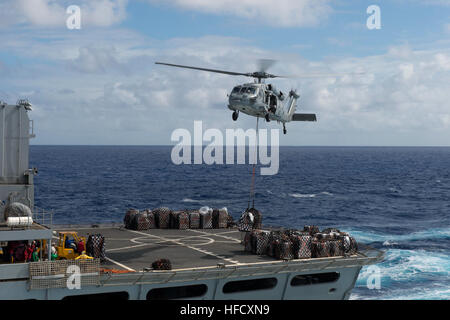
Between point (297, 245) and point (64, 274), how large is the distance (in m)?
13.7

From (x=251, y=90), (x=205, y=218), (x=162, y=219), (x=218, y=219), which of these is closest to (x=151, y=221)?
(x=162, y=219)

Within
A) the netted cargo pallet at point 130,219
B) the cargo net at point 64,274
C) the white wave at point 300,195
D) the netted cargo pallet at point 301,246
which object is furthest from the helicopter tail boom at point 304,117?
the white wave at point 300,195

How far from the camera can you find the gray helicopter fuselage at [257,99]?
33.7m

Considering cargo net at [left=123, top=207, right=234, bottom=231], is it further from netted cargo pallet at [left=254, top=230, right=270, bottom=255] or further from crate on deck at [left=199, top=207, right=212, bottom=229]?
netted cargo pallet at [left=254, top=230, right=270, bottom=255]

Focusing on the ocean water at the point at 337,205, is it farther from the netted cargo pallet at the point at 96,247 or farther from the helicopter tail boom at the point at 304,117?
the netted cargo pallet at the point at 96,247

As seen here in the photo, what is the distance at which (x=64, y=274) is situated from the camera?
2570 centimetres

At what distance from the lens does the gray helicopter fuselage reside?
3372 centimetres

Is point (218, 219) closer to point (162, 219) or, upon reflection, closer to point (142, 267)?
point (162, 219)

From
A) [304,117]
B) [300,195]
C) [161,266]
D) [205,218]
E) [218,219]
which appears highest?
[304,117]

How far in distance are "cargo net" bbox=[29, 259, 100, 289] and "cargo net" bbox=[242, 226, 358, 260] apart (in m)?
11.2

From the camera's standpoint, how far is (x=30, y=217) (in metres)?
27.2
